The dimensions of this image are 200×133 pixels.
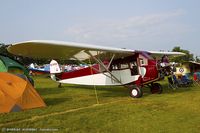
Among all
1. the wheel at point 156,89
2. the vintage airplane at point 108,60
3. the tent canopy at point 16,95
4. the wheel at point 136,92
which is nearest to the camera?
the tent canopy at point 16,95

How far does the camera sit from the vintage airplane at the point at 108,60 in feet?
34.2

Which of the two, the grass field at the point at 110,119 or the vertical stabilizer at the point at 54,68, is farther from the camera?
the vertical stabilizer at the point at 54,68

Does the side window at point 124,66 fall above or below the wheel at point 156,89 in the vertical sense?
above

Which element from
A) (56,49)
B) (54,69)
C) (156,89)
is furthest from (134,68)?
(54,69)

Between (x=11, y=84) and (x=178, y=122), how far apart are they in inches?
214

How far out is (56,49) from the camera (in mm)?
10930

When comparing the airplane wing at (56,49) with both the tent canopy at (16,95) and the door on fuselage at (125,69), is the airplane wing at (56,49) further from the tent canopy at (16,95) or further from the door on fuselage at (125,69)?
the tent canopy at (16,95)

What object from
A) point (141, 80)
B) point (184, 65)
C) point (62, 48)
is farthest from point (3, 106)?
point (184, 65)

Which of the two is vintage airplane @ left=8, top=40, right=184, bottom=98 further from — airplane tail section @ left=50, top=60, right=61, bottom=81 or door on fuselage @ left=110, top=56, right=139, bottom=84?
airplane tail section @ left=50, top=60, right=61, bottom=81

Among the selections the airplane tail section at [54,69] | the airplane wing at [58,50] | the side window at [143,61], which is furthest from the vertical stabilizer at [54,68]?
the side window at [143,61]

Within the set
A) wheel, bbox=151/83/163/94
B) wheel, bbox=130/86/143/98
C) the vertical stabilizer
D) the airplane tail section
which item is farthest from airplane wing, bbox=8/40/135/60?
the vertical stabilizer

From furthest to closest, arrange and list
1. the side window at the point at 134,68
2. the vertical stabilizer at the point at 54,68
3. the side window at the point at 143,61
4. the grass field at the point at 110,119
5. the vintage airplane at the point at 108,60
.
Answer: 1. the vertical stabilizer at the point at 54,68
2. the side window at the point at 134,68
3. the side window at the point at 143,61
4. the vintage airplane at the point at 108,60
5. the grass field at the point at 110,119

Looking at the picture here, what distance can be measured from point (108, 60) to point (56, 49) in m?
3.68

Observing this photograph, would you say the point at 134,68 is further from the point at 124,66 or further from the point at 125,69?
the point at 124,66
